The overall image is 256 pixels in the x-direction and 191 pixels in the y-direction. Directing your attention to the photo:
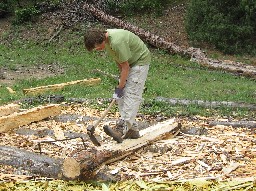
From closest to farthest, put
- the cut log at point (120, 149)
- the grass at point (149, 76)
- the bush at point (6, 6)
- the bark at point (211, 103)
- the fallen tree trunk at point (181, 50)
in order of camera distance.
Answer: the cut log at point (120, 149) → the bark at point (211, 103) → the grass at point (149, 76) → the fallen tree trunk at point (181, 50) → the bush at point (6, 6)

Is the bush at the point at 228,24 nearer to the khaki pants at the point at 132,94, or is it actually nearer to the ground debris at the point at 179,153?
the ground debris at the point at 179,153

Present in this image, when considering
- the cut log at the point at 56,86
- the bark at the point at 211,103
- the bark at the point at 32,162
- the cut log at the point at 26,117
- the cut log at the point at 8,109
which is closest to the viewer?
the bark at the point at 32,162

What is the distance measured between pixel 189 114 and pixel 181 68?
8.28 m

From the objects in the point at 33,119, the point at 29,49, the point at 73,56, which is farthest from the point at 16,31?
the point at 33,119

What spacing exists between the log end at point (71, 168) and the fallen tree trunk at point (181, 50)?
39.9ft

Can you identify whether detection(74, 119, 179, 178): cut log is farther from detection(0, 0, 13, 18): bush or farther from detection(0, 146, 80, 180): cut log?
detection(0, 0, 13, 18): bush

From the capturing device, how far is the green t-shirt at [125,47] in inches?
273

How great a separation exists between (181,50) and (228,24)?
6.84ft

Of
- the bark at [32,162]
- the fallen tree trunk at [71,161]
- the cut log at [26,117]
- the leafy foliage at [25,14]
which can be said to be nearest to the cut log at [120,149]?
the fallen tree trunk at [71,161]

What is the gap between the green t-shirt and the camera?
693cm

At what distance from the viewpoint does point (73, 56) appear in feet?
65.7

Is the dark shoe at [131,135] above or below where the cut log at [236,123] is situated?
above

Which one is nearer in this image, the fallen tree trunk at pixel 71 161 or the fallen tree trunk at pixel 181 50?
the fallen tree trunk at pixel 71 161

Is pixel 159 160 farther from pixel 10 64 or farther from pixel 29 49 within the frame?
pixel 29 49
